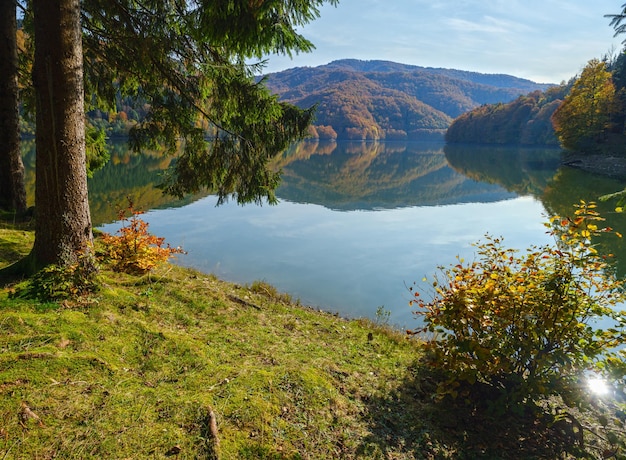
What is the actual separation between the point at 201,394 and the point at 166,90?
683 cm

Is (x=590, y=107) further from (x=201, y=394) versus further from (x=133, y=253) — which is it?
(x=201, y=394)

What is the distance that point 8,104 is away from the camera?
8.27 metres

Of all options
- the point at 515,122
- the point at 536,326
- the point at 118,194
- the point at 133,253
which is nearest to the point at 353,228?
the point at 133,253

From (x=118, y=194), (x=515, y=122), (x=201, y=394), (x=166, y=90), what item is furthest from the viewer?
(x=515, y=122)

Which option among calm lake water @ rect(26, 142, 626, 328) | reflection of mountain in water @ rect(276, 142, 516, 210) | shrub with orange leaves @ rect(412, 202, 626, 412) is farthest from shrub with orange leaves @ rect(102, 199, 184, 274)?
reflection of mountain in water @ rect(276, 142, 516, 210)

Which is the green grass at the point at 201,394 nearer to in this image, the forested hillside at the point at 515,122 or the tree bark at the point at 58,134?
the tree bark at the point at 58,134

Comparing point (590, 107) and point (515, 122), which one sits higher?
point (515, 122)

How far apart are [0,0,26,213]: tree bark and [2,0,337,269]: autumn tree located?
150cm

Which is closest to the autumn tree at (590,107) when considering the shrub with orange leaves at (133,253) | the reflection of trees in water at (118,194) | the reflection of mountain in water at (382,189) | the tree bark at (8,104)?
the reflection of mountain in water at (382,189)

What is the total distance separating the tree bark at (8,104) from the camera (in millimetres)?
8055


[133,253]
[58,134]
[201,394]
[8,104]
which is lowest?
[201,394]

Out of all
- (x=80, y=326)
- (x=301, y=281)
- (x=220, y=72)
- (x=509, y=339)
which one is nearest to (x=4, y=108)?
(x=220, y=72)

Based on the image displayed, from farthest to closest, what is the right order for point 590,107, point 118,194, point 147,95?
point 590,107, point 118,194, point 147,95

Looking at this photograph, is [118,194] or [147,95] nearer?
[147,95]
